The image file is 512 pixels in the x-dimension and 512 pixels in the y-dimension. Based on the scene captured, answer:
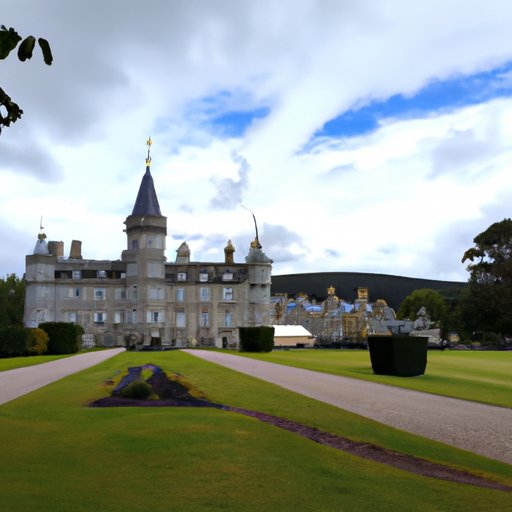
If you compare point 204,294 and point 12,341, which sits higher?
point 204,294

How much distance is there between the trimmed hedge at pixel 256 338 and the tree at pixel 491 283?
3725 centimetres

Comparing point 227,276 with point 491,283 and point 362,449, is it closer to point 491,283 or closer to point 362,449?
point 491,283

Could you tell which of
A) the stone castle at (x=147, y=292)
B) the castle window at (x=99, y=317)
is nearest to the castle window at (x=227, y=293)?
the stone castle at (x=147, y=292)

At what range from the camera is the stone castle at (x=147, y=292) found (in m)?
94.9

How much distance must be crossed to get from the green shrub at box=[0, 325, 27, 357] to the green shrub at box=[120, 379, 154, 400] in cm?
3945

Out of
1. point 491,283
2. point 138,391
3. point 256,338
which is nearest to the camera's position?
point 138,391

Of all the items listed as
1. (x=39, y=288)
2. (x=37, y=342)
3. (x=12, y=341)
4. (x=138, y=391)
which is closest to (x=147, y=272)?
(x=39, y=288)

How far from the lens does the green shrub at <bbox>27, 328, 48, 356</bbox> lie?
59.0m

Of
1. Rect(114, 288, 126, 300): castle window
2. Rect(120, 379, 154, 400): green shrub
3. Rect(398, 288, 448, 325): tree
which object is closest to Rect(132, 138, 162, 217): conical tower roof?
Rect(114, 288, 126, 300): castle window

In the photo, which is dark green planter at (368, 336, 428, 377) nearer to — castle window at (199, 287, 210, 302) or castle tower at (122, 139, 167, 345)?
castle tower at (122, 139, 167, 345)

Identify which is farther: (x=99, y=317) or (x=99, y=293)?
(x=99, y=293)

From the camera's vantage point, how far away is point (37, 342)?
197ft

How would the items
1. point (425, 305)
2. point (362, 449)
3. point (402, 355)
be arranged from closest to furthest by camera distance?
point (362, 449) < point (402, 355) < point (425, 305)

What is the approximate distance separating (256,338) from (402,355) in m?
29.9
